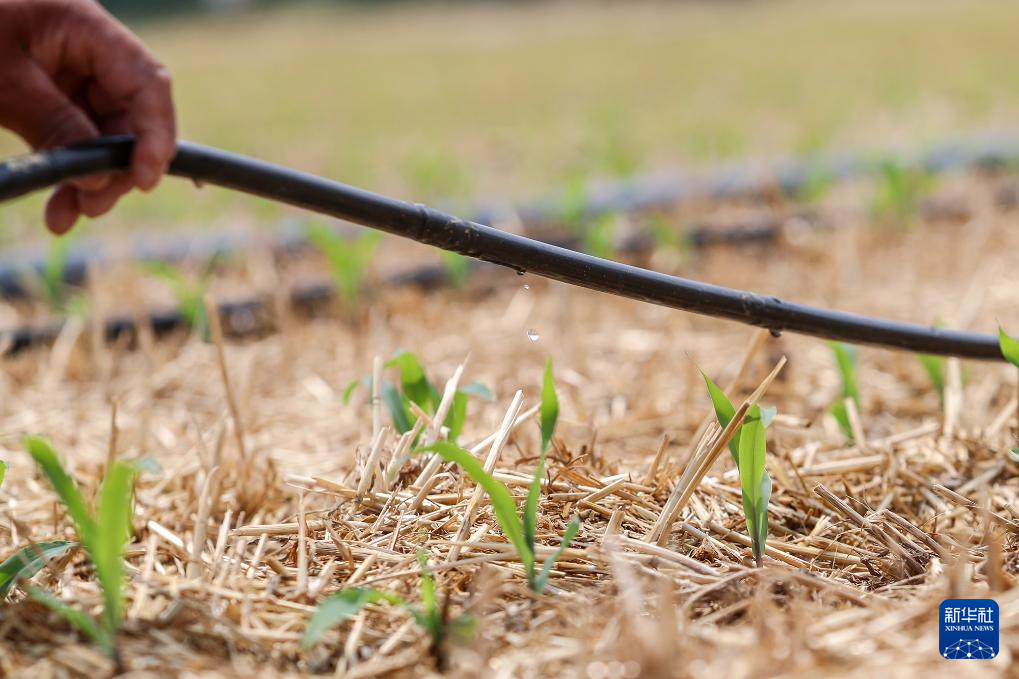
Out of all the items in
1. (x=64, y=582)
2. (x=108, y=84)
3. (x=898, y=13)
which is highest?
(x=898, y=13)

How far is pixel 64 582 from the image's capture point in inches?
45.2

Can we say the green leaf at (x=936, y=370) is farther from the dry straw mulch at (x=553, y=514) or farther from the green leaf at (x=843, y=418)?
the green leaf at (x=843, y=418)

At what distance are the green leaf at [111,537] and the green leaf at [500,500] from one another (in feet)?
0.98

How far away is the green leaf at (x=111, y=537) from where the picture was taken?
2.99 feet

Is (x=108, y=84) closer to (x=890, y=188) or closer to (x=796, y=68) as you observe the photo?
(x=890, y=188)

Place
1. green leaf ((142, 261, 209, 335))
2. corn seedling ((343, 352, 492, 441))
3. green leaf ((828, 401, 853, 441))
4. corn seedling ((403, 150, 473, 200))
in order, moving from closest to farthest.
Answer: corn seedling ((343, 352, 492, 441))
green leaf ((828, 401, 853, 441))
green leaf ((142, 261, 209, 335))
corn seedling ((403, 150, 473, 200))

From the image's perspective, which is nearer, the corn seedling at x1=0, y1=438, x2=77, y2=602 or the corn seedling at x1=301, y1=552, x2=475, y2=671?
the corn seedling at x1=301, y1=552, x2=475, y2=671

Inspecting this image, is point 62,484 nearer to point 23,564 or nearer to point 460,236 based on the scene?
point 23,564

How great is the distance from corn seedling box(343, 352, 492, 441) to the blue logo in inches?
25.8

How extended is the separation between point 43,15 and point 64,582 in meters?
0.86

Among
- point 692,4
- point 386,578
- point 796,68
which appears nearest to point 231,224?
point 386,578

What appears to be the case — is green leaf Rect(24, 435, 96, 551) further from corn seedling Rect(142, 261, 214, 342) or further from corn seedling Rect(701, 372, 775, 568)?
corn seedling Rect(142, 261, 214, 342)

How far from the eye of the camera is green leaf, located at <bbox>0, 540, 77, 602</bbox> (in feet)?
3.43

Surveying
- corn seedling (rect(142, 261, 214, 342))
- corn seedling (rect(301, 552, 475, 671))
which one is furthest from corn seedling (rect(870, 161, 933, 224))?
corn seedling (rect(301, 552, 475, 671))
